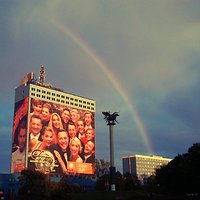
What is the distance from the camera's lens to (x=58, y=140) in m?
184

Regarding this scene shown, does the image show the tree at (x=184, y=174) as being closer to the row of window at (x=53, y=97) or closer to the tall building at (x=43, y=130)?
the tall building at (x=43, y=130)

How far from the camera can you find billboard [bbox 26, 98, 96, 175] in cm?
17175

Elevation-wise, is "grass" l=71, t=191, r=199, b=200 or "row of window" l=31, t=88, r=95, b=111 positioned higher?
"row of window" l=31, t=88, r=95, b=111

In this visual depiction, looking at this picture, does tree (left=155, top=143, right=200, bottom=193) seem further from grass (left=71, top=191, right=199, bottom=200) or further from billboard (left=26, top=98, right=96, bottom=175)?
billboard (left=26, top=98, right=96, bottom=175)

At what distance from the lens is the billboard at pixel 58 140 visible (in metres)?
172

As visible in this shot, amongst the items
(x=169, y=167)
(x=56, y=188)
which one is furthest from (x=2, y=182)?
(x=169, y=167)

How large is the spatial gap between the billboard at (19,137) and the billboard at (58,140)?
2.73 meters

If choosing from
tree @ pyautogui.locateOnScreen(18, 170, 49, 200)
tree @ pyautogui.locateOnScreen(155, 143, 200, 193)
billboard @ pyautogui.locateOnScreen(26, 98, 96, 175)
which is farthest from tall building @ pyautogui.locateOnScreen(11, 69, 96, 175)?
tree @ pyautogui.locateOnScreen(155, 143, 200, 193)

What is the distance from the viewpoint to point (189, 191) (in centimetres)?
9912

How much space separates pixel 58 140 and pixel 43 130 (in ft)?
35.7

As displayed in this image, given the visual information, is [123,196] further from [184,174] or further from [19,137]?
[19,137]

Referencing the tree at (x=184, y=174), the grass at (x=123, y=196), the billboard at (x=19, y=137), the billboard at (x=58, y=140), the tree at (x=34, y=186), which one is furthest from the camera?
the billboard at (x=58, y=140)

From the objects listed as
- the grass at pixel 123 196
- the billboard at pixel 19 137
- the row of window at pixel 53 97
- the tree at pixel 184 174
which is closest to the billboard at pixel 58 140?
the row of window at pixel 53 97

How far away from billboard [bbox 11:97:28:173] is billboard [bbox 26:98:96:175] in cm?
273
